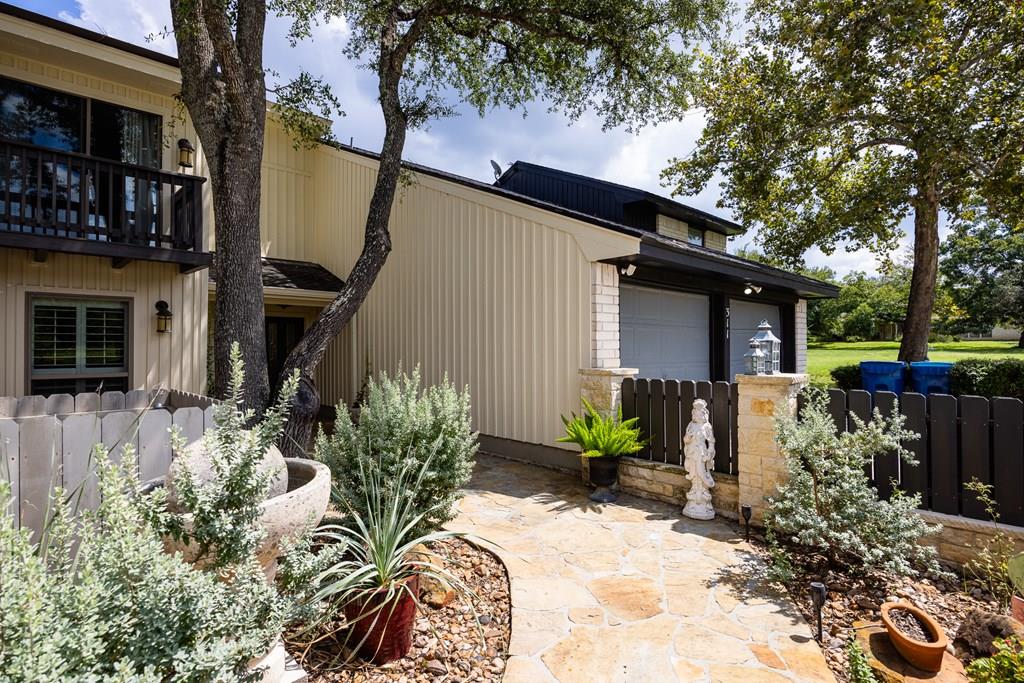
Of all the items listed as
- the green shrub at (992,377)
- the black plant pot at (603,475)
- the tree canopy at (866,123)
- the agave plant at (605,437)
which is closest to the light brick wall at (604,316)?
the agave plant at (605,437)

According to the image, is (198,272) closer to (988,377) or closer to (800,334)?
(800,334)

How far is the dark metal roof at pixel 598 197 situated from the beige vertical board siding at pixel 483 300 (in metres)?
4.25

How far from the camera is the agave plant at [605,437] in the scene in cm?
537

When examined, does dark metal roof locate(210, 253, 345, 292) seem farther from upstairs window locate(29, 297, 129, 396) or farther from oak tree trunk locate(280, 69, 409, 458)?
oak tree trunk locate(280, 69, 409, 458)

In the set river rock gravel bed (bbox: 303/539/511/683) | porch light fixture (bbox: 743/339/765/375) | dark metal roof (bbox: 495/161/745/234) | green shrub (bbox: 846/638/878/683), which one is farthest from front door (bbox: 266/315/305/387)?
green shrub (bbox: 846/638/878/683)

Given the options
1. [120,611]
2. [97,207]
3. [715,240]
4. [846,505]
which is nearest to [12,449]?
[120,611]

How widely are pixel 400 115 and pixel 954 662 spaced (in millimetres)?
7277

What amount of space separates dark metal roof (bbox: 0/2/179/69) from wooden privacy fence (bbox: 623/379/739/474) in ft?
24.8

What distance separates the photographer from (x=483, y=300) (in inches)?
292

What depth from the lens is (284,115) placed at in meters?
7.17

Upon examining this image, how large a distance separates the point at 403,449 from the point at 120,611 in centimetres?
211

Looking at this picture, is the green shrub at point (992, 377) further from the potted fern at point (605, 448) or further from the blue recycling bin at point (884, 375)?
the potted fern at point (605, 448)

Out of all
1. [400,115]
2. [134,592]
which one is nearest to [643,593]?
[134,592]

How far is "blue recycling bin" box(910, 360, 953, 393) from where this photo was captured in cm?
1021
